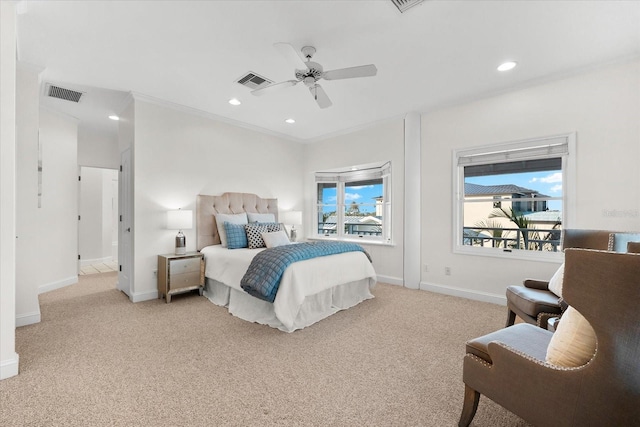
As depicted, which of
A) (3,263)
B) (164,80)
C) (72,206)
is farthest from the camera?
(72,206)

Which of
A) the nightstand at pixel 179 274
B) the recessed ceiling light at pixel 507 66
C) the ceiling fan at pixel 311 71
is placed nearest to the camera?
the ceiling fan at pixel 311 71

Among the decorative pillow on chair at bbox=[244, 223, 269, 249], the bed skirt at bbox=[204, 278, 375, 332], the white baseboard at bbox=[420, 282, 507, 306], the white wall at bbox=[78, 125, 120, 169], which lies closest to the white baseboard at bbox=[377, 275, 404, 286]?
the white baseboard at bbox=[420, 282, 507, 306]

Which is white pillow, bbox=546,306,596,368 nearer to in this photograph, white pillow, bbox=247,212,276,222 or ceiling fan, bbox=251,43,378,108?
ceiling fan, bbox=251,43,378,108

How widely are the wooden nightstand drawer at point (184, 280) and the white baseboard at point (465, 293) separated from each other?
3.26 metres

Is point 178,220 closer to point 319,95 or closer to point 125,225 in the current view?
point 125,225

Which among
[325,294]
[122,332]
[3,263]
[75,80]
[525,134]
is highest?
[75,80]

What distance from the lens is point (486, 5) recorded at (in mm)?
2109

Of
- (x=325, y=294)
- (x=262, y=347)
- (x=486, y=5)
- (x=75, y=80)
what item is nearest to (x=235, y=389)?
(x=262, y=347)

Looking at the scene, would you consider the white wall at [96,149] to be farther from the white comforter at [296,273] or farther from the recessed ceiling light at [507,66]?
the recessed ceiling light at [507,66]

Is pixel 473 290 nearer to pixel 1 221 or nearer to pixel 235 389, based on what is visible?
pixel 235 389

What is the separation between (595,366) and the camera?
1040 mm

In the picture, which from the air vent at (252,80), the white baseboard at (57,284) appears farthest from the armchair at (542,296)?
the white baseboard at (57,284)

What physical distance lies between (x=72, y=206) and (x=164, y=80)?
300 cm

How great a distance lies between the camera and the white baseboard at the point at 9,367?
1.96 m
